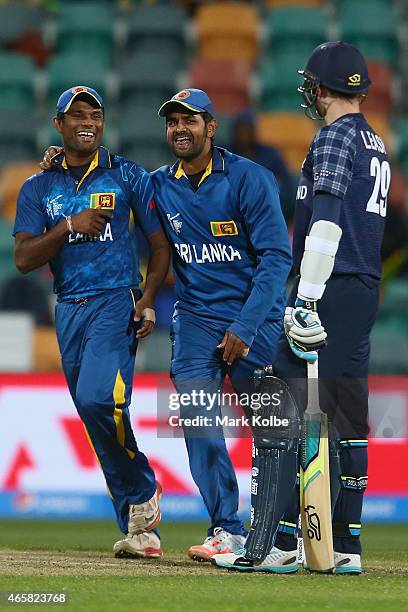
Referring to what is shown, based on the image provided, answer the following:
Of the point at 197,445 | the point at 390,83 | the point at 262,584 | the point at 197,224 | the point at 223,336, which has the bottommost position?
the point at 262,584

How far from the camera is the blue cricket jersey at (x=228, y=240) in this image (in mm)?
5266

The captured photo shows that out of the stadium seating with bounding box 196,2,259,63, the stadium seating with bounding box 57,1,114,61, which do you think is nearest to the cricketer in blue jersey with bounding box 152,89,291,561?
the stadium seating with bounding box 196,2,259,63

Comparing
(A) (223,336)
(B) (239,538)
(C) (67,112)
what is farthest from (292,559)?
(C) (67,112)

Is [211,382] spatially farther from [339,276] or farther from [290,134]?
[290,134]

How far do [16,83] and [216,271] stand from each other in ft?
26.5

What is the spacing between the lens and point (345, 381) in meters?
4.98

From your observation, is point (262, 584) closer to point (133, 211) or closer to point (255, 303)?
point (255, 303)

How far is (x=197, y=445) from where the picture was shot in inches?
208

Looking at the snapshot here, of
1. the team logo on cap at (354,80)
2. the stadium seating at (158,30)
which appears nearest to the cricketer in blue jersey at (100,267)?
the team logo on cap at (354,80)

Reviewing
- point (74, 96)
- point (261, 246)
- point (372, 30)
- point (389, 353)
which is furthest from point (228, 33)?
point (261, 246)

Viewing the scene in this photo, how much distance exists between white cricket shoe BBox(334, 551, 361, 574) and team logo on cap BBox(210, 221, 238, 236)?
1.32 meters

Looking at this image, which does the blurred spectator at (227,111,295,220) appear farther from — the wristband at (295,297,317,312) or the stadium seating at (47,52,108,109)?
the wristband at (295,297,317,312)

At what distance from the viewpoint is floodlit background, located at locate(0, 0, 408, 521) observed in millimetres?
8539

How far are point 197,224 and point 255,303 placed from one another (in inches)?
17.2
